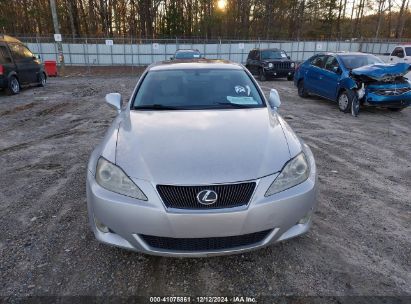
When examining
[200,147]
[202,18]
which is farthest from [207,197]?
[202,18]

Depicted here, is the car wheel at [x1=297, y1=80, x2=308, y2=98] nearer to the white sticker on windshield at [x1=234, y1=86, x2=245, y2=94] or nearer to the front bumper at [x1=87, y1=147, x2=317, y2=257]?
the white sticker on windshield at [x1=234, y1=86, x2=245, y2=94]

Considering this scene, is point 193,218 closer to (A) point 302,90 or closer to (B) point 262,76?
(A) point 302,90

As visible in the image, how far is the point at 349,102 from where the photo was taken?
9133 millimetres

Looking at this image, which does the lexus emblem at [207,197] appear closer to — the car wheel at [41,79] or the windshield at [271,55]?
the car wheel at [41,79]

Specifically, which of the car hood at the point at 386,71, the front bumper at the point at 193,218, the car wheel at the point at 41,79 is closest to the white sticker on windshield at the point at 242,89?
the front bumper at the point at 193,218

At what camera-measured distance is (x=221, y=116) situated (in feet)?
11.3

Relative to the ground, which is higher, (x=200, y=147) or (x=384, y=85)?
(x=200, y=147)

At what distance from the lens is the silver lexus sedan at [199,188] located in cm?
233

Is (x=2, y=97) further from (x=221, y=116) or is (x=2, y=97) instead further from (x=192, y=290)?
(x=192, y=290)

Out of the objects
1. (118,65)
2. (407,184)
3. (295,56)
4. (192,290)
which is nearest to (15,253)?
(192,290)

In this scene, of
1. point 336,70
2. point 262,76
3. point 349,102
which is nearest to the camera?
point 349,102

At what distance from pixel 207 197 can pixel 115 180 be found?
2.44ft

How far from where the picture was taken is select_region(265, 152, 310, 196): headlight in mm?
2484

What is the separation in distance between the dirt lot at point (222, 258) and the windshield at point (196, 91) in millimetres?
1478
